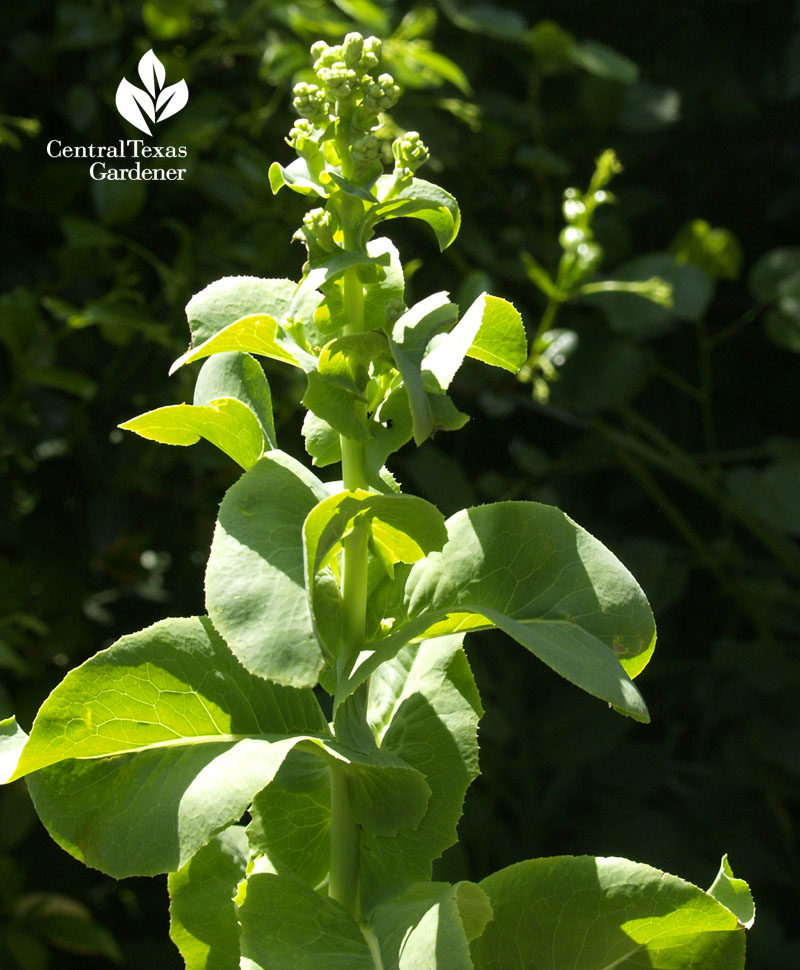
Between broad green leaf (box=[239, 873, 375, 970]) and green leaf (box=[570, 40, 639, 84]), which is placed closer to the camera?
broad green leaf (box=[239, 873, 375, 970])

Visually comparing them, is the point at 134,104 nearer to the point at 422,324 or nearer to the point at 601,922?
the point at 422,324

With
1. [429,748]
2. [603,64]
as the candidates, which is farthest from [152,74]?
[429,748]

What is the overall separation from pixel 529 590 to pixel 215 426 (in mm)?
125

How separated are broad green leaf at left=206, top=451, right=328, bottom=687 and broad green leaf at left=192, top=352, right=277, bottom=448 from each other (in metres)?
0.04

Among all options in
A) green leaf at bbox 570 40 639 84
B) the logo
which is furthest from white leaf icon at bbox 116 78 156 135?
green leaf at bbox 570 40 639 84

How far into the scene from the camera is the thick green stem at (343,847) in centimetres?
38

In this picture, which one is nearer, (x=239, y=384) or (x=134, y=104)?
(x=239, y=384)

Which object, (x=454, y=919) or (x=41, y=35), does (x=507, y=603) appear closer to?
(x=454, y=919)

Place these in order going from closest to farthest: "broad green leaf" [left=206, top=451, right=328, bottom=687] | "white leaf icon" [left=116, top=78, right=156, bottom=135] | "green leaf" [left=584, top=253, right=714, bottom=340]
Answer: "broad green leaf" [left=206, top=451, right=328, bottom=687]
"white leaf icon" [left=116, top=78, right=156, bottom=135]
"green leaf" [left=584, top=253, right=714, bottom=340]

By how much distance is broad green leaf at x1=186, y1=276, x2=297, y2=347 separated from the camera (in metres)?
0.40

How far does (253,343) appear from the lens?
36 cm

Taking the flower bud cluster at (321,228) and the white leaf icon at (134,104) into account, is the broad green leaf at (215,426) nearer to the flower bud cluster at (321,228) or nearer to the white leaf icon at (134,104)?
the flower bud cluster at (321,228)

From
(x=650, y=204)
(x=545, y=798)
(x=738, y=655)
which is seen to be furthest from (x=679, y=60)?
(x=545, y=798)

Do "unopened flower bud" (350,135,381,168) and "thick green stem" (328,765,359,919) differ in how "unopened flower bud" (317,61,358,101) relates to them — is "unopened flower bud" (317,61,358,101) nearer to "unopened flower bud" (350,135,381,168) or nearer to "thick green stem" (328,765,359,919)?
"unopened flower bud" (350,135,381,168)
